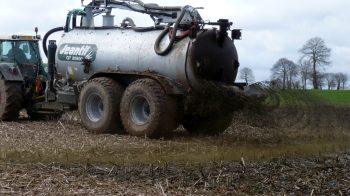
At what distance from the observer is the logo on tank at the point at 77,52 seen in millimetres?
13953

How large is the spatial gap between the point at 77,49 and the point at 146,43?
80.6 inches

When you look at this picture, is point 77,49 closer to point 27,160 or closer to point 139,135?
point 139,135

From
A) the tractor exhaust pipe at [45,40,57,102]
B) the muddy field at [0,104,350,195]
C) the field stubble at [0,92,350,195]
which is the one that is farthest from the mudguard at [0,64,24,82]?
the muddy field at [0,104,350,195]

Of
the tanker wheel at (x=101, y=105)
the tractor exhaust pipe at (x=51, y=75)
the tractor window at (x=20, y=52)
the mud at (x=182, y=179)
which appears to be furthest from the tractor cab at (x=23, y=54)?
the mud at (x=182, y=179)

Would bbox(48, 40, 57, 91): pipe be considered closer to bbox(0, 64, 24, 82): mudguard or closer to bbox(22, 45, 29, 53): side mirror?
bbox(0, 64, 24, 82): mudguard

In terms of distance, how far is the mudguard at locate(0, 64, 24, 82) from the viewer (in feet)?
50.3

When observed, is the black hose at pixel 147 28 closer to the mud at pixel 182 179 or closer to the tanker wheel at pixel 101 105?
the tanker wheel at pixel 101 105

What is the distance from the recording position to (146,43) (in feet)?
42.9

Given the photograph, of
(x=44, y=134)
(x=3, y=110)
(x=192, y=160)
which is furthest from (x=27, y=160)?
(x=3, y=110)

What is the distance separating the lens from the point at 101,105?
13773 mm

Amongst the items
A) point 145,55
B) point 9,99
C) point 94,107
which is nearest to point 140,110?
point 145,55

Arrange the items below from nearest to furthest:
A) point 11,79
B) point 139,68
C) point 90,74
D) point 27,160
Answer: point 27,160, point 139,68, point 90,74, point 11,79

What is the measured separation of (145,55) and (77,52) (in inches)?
82.4

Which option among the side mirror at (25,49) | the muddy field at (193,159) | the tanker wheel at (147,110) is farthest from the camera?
the side mirror at (25,49)
